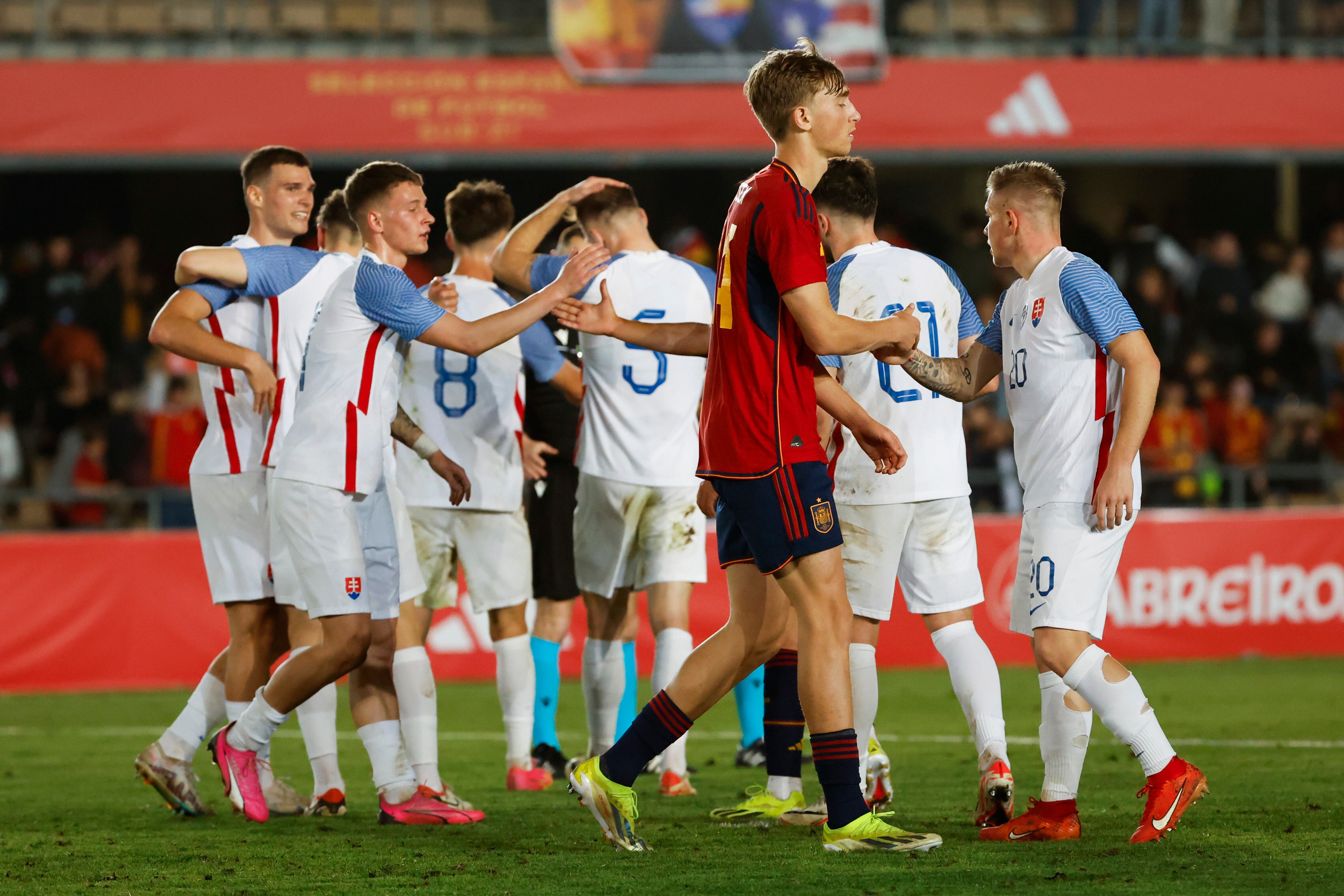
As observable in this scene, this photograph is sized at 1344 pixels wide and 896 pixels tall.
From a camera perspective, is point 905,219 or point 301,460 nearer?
point 301,460

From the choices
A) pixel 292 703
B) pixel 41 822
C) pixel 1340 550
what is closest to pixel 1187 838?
pixel 292 703

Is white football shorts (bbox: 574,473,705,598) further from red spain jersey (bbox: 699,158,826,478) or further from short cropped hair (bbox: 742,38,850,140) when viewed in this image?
short cropped hair (bbox: 742,38,850,140)

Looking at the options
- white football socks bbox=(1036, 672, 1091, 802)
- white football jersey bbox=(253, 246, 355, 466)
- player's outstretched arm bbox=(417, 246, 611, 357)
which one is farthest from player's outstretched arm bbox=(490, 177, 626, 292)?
white football socks bbox=(1036, 672, 1091, 802)

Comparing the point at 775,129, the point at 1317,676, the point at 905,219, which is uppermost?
the point at 905,219

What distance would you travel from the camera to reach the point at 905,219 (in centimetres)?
1797

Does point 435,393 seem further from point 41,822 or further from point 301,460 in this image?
point 41,822

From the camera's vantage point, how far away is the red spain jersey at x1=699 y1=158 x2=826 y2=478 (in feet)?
15.0

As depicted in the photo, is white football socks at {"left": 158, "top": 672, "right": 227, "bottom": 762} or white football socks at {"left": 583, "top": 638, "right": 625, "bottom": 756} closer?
white football socks at {"left": 158, "top": 672, "right": 227, "bottom": 762}

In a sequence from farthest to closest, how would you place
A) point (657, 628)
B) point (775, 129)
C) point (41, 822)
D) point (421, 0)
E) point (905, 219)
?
point (905, 219) < point (421, 0) < point (657, 628) < point (41, 822) < point (775, 129)

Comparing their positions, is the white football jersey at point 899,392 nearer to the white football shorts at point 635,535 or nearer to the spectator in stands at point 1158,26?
the white football shorts at point 635,535

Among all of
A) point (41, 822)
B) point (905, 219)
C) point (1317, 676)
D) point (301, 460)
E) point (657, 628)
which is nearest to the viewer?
point (301, 460)

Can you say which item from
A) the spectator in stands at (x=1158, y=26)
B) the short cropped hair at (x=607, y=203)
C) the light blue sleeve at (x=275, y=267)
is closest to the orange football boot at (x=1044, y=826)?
the short cropped hair at (x=607, y=203)

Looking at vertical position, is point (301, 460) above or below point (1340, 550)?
above

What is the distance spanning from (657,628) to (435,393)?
1379 millimetres
